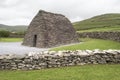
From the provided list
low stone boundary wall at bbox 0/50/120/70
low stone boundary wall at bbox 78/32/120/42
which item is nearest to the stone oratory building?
low stone boundary wall at bbox 78/32/120/42

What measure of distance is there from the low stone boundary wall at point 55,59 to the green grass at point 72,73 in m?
0.55

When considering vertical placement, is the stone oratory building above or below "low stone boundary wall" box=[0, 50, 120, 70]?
above

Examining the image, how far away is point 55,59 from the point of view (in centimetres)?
1532

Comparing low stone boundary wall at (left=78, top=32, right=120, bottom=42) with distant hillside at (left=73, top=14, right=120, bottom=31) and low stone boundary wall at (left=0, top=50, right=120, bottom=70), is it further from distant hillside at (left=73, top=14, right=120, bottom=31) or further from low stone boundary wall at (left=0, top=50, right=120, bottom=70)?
low stone boundary wall at (left=0, top=50, right=120, bottom=70)

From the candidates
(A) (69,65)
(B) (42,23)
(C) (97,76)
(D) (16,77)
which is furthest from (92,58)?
(B) (42,23)

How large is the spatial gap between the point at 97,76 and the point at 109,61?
3368mm

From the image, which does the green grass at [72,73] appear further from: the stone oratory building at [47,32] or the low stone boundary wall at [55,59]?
the stone oratory building at [47,32]

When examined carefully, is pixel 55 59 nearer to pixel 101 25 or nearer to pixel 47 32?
pixel 47 32

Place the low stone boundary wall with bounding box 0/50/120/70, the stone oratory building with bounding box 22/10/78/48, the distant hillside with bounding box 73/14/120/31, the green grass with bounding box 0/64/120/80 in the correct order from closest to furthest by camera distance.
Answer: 1. the green grass with bounding box 0/64/120/80
2. the low stone boundary wall with bounding box 0/50/120/70
3. the stone oratory building with bounding box 22/10/78/48
4. the distant hillside with bounding box 73/14/120/31

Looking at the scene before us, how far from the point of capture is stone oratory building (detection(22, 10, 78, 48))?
3431 cm

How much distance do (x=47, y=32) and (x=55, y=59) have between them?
64.2ft

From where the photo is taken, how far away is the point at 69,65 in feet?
51.4

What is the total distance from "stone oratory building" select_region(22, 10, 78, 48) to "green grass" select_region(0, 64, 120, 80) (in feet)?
61.7

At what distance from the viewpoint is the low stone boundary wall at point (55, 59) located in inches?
591
